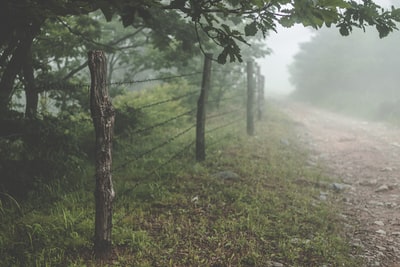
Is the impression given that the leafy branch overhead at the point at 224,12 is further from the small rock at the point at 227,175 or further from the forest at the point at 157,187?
the small rock at the point at 227,175

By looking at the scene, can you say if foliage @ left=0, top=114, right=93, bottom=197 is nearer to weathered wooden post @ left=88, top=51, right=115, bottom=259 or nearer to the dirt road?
weathered wooden post @ left=88, top=51, right=115, bottom=259

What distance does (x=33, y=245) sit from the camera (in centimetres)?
338

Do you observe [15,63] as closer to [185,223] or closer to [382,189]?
[185,223]

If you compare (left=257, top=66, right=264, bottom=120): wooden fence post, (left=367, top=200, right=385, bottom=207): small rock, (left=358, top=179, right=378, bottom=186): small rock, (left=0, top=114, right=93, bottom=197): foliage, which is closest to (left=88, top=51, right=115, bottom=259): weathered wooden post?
(left=0, top=114, right=93, bottom=197): foliage

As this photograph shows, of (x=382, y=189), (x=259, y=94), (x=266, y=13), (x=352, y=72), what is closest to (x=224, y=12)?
(x=266, y=13)

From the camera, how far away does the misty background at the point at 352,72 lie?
2270 centimetres

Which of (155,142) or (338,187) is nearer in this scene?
(338,187)

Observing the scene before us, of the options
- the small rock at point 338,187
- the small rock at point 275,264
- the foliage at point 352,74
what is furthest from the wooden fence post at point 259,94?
the small rock at point 275,264

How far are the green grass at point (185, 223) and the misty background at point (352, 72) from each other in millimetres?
15034

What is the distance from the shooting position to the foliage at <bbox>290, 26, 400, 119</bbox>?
74.8ft

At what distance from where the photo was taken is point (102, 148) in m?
3.30

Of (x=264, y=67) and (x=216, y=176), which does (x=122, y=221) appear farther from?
(x=264, y=67)

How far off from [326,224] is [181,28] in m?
3.80

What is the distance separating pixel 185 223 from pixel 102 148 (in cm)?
143
